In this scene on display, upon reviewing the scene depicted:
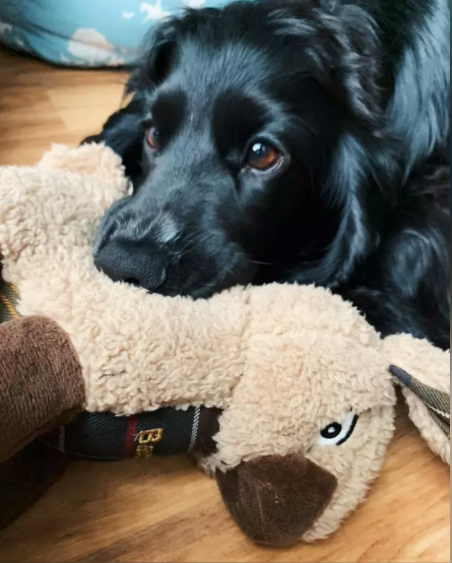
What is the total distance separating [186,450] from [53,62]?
1673mm

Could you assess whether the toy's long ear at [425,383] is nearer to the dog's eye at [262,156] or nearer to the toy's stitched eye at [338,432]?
the toy's stitched eye at [338,432]

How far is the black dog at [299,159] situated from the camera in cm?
109

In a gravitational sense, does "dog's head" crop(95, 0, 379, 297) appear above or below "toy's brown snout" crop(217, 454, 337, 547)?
above

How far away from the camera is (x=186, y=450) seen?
0.86 m

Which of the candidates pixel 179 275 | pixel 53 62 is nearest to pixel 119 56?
pixel 53 62

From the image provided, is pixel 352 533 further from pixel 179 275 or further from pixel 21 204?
pixel 21 204

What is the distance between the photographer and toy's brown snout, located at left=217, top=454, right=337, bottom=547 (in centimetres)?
82

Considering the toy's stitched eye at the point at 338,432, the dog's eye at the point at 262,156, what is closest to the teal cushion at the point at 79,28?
the dog's eye at the point at 262,156

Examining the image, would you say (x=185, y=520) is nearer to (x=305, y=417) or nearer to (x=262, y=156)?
(x=305, y=417)

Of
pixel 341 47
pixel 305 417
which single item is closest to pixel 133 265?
pixel 305 417

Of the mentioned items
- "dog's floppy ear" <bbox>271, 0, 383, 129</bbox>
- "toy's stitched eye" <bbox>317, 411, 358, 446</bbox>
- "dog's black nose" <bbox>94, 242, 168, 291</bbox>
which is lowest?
"toy's stitched eye" <bbox>317, 411, 358, 446</bbox>

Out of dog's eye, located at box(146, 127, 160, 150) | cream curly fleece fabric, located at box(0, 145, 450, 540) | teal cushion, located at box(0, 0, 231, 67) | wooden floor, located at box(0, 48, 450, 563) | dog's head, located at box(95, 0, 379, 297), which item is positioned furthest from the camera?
teal cushion, located at box(0, 0, 231, 67)

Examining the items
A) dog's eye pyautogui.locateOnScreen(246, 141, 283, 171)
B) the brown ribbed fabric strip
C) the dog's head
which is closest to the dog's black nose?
the dog's head

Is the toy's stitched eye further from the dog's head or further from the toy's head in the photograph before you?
the dog's head
